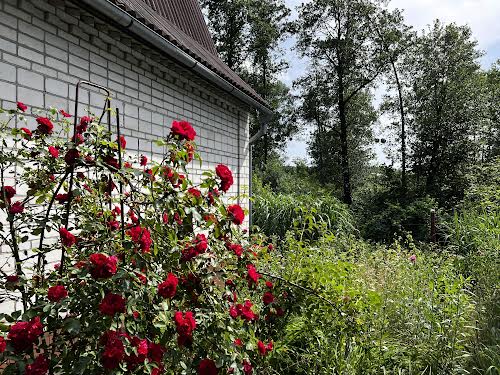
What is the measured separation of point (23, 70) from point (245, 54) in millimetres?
18328

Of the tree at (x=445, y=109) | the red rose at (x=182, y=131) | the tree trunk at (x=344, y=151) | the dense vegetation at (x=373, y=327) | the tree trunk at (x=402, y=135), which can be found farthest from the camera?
the tree trunk at (x=344, y=151)

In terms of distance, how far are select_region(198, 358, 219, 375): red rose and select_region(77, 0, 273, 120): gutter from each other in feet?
9.07

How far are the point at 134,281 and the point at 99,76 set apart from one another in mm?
2937

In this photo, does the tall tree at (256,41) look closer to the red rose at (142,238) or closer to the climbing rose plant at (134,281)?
the climbing rose plant at (134,281)

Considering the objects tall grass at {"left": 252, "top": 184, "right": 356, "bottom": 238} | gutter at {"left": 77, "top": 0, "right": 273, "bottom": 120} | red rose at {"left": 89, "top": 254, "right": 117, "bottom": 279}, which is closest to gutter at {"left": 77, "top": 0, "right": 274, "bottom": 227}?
gutter at {"left": 77, "top": 0, "right": 273, "bottom": 120}

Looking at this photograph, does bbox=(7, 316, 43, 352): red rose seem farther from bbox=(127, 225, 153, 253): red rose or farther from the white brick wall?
the white brick wall

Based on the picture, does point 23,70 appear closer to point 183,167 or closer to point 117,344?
point 183,167

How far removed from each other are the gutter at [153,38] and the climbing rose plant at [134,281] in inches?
61.9

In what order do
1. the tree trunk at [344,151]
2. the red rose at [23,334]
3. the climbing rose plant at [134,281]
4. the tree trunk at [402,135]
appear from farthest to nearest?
the tree trunk at [344,151], the tree trunk at [402,135], the climbing rose plant at [134,281], the red rose at [23,334]

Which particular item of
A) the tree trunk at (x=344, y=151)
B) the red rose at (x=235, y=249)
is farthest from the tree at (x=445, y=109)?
the red rose at (x=235, y=249)

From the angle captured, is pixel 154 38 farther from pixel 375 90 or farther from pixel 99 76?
pixel 375 90

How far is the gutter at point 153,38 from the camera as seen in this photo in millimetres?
3214

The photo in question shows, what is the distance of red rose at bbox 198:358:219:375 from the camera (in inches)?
62.1

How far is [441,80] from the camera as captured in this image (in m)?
14.8
